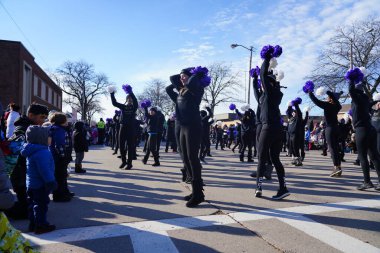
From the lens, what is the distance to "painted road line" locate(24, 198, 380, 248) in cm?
378

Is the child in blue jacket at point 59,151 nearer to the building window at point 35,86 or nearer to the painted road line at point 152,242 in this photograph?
the painted road line at point 152,242

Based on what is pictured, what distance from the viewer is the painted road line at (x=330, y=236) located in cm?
335

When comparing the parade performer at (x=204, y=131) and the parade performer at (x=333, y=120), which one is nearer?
the parade performer at (x=333, y=120)

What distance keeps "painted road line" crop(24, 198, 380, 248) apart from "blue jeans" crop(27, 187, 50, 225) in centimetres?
19

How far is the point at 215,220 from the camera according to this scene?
4332 millimetres

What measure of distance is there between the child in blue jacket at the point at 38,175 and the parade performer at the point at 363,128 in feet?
18.2

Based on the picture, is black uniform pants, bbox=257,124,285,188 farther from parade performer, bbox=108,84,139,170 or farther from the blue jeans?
parade performer, bbox=108,84,139,170

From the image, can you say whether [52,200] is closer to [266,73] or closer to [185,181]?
[185,181]

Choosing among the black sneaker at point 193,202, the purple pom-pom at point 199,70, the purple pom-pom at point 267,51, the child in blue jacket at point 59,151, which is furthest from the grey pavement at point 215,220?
the purple pom-pom at point 267,51

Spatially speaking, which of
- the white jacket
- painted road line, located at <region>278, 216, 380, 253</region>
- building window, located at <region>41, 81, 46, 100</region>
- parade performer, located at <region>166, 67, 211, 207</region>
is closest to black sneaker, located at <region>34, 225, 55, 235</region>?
parade performer, located at <region>166, 67, 211, 207</region>

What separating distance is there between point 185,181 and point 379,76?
3484 cm

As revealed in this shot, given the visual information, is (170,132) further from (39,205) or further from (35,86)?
(35,86)

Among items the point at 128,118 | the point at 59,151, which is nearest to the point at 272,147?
the point at 59,151

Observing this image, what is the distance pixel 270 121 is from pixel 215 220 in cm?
207
